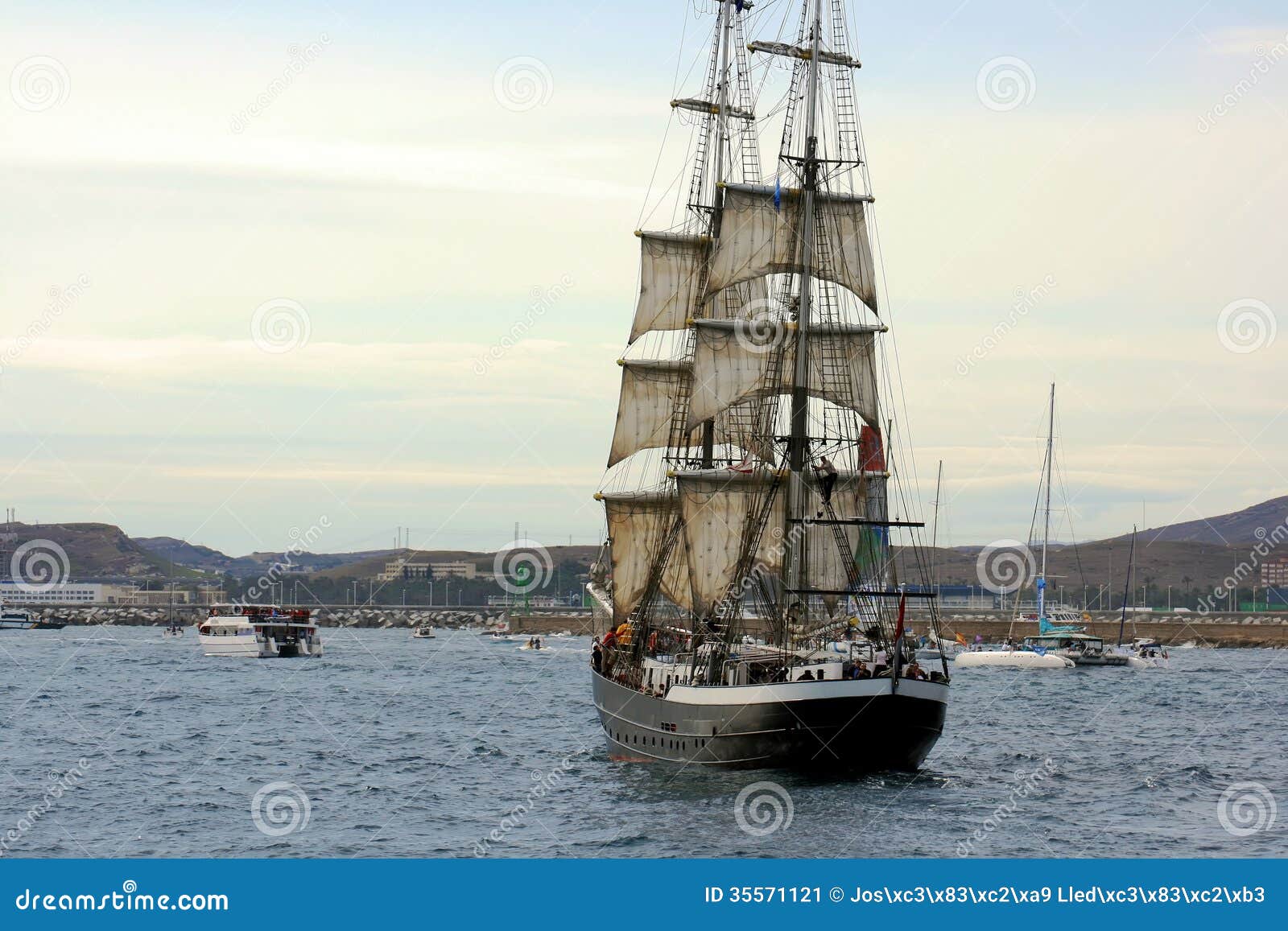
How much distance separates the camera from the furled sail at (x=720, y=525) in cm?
5853

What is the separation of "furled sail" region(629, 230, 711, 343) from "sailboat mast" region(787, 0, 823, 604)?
16.0 meters

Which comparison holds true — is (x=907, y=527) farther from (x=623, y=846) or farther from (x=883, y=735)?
(x=623, y=846)

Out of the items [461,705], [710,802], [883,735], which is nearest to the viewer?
[710,802]

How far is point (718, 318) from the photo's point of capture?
6588cm

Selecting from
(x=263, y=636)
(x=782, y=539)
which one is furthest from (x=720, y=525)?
(x=263, y=636)

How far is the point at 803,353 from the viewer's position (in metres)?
58.8

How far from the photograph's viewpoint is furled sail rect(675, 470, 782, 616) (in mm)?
58531

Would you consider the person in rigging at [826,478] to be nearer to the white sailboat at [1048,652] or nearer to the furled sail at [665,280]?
the furled sail at [665,280]

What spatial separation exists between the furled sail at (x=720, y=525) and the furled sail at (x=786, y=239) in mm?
8069

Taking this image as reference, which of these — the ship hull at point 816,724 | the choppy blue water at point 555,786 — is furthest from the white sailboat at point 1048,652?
the ship hull at point 816,724

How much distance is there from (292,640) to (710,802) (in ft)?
367

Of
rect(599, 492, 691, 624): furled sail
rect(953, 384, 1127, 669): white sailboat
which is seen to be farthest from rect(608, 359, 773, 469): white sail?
rect(953, 384, 1127, 669): white sailboat

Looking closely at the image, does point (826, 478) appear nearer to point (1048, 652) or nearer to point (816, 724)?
point (816, 724)

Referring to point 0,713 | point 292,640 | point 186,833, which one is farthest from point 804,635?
point 292,640
